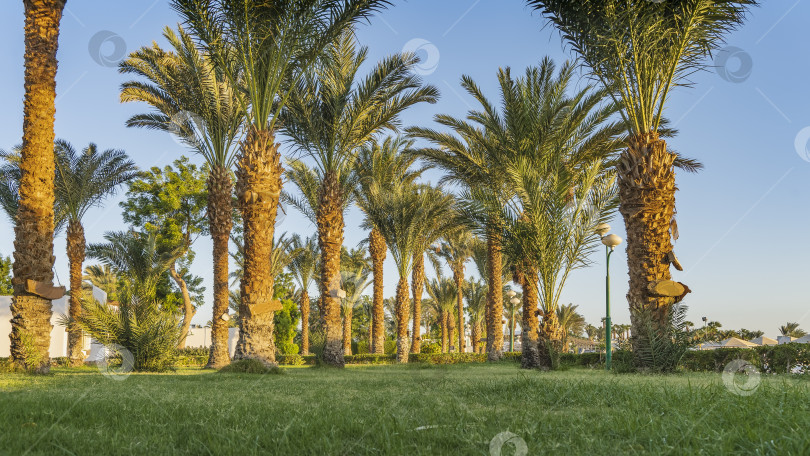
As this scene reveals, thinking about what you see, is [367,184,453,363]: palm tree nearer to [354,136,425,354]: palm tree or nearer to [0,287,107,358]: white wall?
[354,136,425,354]: palm tree

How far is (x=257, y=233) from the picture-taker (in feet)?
41.5

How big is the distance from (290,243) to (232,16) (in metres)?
22.6

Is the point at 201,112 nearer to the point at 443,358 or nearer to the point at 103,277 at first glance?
the point at 443,358

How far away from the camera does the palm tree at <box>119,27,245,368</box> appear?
17.1m

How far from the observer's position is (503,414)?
3377 mm

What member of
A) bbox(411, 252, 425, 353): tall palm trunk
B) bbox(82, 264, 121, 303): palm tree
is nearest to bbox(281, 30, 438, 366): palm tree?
bbox(411, 252, 425, 353): tall palm trunk

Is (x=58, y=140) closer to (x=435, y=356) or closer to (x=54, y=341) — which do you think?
(x=54, y=341)
